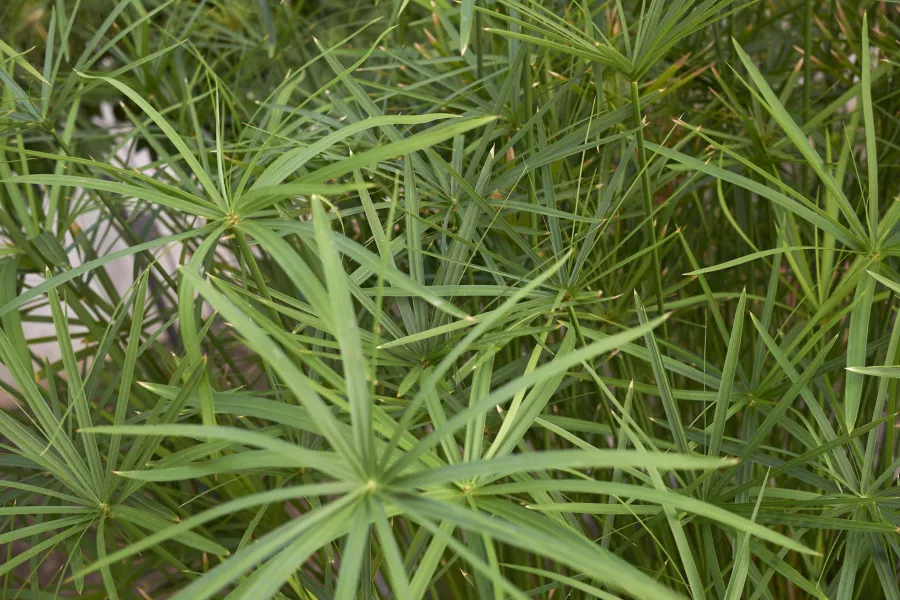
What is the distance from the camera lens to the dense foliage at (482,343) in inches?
12.8

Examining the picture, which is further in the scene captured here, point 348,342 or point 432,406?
point 432,406

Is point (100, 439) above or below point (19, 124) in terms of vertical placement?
below

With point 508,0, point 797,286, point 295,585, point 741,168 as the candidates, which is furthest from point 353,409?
point 797,286

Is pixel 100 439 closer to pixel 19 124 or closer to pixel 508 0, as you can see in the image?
pixel 19 124

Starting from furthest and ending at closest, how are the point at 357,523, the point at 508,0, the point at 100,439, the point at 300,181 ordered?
the point at 100,439 → the point at 508,0 → the point at 300,181 → the point at 357,523

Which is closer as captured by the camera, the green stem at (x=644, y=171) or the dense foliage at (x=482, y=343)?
the dense foliage at (x=482, y=343)

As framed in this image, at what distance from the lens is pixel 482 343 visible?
494mm

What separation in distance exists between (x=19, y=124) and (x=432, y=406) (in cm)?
45

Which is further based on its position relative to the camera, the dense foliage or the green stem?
the green stem

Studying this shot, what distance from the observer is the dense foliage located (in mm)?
326

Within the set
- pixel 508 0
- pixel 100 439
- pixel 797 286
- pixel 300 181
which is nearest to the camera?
pixel 300 181

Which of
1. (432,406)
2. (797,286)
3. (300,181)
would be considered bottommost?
(797,286)

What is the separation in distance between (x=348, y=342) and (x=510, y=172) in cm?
34

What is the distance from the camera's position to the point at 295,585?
50 centimetres
